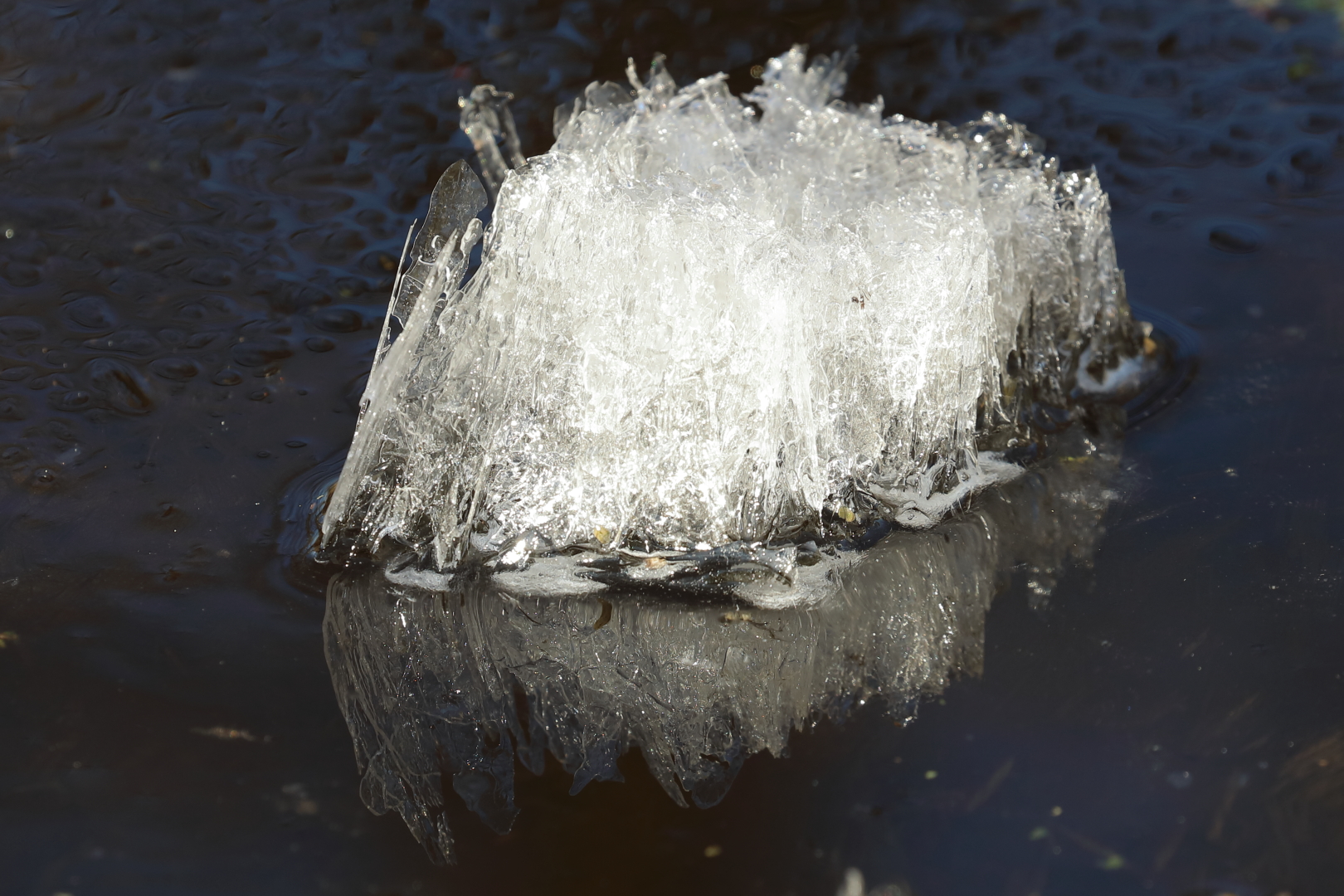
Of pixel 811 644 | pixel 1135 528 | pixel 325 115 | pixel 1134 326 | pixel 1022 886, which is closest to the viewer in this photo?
pixel 1022 886

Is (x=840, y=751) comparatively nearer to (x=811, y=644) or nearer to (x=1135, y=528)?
(x=811, y=644)

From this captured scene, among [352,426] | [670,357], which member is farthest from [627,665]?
[352,426]

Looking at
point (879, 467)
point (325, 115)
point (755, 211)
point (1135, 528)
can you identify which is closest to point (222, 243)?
point (325, 115)

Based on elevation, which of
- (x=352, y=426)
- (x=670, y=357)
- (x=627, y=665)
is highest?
(x=670, y=357)

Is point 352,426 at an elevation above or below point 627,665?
above

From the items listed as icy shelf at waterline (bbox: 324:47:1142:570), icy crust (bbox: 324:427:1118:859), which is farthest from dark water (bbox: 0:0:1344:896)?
icy shelf at waterline (bbox: 324:47:1142:570)

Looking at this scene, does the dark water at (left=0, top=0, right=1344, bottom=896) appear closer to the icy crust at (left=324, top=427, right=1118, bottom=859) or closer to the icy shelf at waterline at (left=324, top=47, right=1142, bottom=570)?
the icy crust at (left=324, top=427, right=1118, bottom=859)

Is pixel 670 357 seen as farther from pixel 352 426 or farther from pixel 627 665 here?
pixel 352 426
